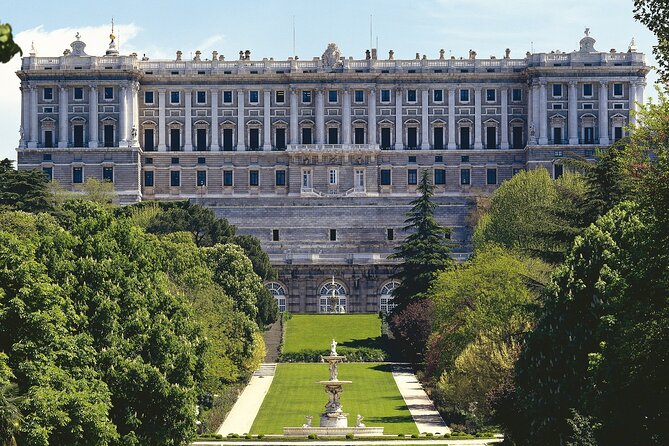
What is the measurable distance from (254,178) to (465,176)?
16889 mm

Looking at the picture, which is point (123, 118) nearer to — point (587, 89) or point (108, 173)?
point (108, 173)

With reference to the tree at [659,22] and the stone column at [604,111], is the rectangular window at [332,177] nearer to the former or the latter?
the stone column at [604,111]

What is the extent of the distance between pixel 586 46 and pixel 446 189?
53.6ft

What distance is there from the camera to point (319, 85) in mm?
130000

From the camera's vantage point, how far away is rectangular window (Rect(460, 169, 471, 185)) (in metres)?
128

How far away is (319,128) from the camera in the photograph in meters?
130

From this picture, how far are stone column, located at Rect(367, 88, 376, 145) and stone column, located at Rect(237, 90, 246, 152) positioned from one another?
10126mm

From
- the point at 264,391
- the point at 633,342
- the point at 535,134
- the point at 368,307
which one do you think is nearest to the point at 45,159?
the point at 368,307

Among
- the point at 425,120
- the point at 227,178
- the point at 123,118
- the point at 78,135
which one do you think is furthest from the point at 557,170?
the point at 78,135

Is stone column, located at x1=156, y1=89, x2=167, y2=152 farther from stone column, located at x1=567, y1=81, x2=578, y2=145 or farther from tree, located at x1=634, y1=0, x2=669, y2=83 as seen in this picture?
tree, located at x1=634, y1=0, x2=669, y2=83

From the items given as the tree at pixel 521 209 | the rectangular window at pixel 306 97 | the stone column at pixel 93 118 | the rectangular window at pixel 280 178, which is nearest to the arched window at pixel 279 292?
the rectangular window at pixel 280 178

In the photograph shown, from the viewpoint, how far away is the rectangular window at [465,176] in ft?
420

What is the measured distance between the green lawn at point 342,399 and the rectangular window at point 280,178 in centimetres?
4180

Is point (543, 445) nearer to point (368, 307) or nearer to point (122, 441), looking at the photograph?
point (122, 441)
